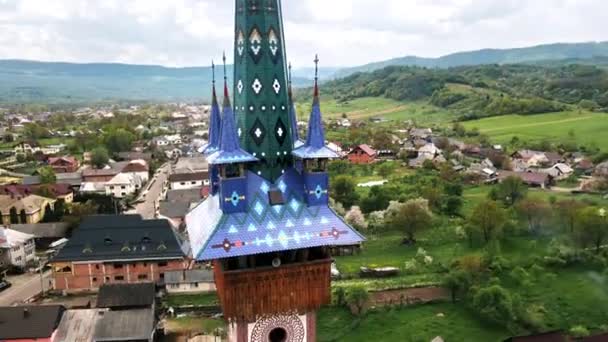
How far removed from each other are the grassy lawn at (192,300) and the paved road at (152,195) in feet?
81.3

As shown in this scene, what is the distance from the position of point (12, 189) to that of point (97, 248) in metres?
33.4

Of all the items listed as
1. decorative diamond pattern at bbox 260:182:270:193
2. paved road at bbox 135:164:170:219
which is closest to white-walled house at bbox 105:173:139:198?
paved road at bbox 135:164:170:219

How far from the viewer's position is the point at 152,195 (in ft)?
267

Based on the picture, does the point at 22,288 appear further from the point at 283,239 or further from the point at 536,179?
the point at 536,179

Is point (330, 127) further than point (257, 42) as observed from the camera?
Yes

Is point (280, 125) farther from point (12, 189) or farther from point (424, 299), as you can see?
point (12, 189)

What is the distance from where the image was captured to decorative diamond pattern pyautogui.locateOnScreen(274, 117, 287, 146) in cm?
1467

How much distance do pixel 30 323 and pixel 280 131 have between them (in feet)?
91.3

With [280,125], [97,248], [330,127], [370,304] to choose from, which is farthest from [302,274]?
[330,127]

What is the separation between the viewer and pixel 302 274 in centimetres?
1432

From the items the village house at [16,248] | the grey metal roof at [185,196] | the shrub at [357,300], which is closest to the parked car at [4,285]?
the village house at [16,248]

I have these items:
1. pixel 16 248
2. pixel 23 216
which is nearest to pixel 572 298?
pixel 16 248

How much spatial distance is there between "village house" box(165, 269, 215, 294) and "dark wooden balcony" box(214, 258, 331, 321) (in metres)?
32.3

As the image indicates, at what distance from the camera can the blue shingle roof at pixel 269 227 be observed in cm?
1338
